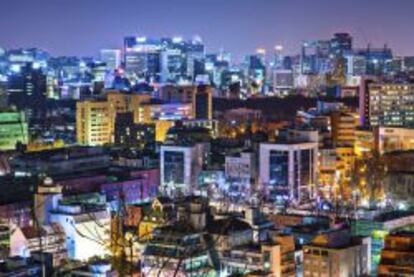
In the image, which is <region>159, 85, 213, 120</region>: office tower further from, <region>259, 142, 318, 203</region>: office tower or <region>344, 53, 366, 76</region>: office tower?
<region>344, 53, 366, 76</region>: office tower

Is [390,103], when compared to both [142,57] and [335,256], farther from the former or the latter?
[142,57]

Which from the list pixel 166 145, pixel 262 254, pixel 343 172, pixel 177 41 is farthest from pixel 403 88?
pixel 177 41

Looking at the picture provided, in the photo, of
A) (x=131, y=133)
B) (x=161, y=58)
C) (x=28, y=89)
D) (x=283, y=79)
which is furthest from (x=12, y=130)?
(x=283, y=79)

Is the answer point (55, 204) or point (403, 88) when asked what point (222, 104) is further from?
point (55, 204)

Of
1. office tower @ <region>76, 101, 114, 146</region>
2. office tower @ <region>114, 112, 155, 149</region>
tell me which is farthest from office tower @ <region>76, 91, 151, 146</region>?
office tower @ <region>114, 112, 155, 149</region>

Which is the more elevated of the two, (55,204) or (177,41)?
(177,41)
